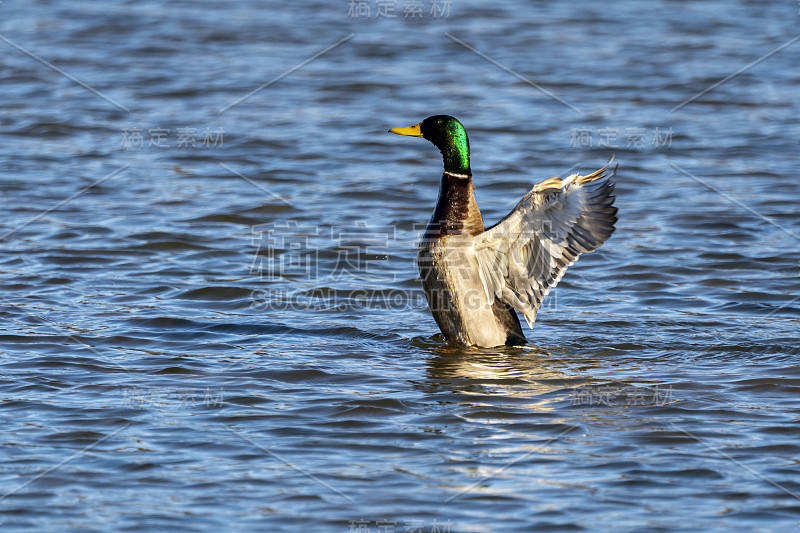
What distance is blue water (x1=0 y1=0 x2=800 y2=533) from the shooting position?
5383mm

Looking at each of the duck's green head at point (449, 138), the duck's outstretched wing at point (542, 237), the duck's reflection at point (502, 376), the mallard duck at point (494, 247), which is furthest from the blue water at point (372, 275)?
the duck's green head at point (449, 138)

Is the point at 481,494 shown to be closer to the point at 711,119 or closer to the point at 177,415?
the point at 177,415

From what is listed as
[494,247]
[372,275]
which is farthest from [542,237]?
[372,275]

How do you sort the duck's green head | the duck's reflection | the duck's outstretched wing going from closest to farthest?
the duck's reflection < the duck's outstretched wing < the duck's green head

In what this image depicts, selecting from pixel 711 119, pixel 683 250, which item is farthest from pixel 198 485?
pixel 711 119

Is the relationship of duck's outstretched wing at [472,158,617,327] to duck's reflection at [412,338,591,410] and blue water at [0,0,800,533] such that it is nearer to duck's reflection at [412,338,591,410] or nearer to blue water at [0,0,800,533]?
duck's reflection at [412,338,591,410]

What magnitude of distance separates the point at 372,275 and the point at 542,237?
8.77 ft

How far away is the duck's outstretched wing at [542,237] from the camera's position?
6922mm

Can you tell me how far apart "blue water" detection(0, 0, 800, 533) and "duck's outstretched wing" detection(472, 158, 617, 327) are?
19.8 inches

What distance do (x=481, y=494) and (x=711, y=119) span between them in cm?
996

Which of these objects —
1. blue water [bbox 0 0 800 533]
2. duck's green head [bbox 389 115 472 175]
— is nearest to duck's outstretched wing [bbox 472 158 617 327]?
blue water [bbox 0 0 800 533]

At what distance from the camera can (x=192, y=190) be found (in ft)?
38.2

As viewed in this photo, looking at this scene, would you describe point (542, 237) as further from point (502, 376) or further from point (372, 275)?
point (372, 275)

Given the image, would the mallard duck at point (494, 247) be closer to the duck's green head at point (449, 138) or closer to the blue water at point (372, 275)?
the duck's green head at point (449, 138)
